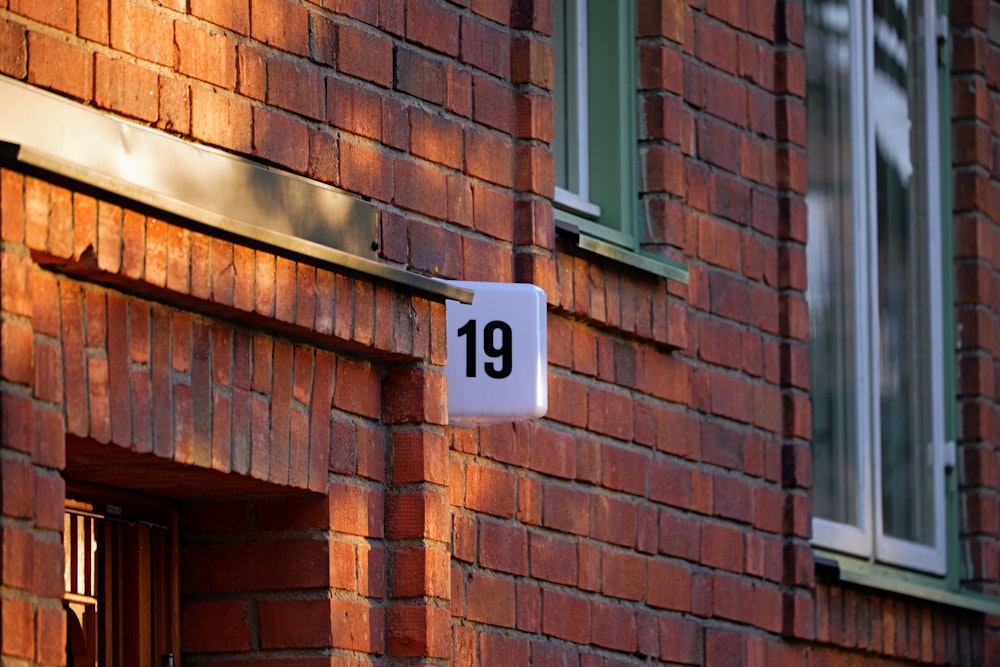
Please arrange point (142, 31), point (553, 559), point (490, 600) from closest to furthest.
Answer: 1. point (142, 31)
2. point (490, 600)
3. point (553, 559)

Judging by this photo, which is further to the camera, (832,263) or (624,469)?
(832,263)

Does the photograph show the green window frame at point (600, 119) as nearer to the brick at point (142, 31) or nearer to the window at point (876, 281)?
the window at point (876, 281)

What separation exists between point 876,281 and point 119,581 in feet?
11.9

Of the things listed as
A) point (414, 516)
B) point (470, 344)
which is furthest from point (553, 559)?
point (414, 516)

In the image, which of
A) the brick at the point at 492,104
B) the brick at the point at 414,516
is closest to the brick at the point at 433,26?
the brick at the point at 492,104

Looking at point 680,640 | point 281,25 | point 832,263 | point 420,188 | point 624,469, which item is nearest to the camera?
point 281,25

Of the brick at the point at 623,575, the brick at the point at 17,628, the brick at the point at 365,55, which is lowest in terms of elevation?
the brick at the point at 17,628

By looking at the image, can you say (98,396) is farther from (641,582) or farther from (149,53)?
(641,582)

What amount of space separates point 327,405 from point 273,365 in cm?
18

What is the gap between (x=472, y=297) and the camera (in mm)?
4840

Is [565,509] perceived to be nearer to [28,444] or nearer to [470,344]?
[470,344]

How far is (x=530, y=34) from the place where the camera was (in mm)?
5668

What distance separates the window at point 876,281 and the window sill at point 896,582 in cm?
5

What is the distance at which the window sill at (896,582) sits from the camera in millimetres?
6875
